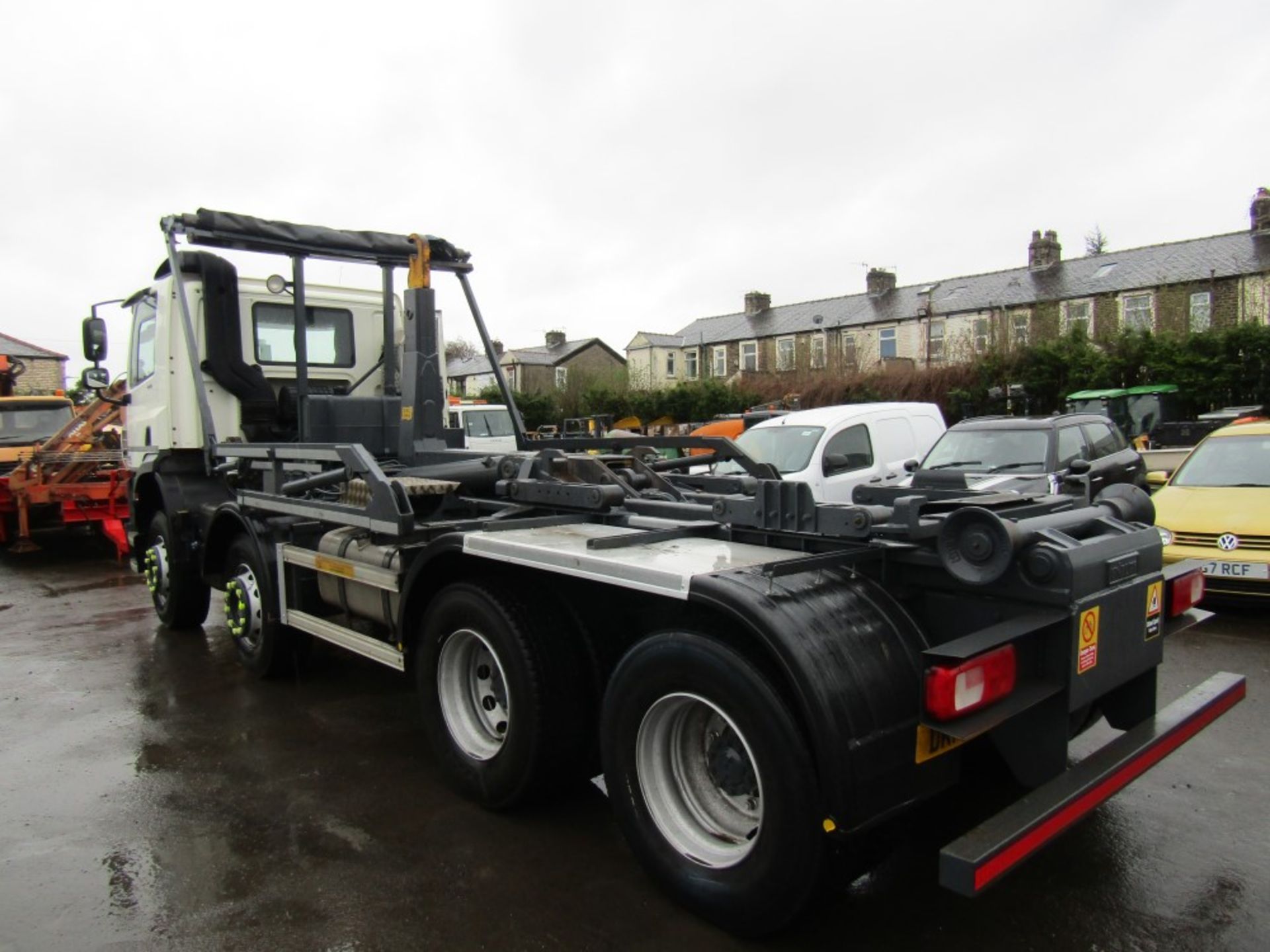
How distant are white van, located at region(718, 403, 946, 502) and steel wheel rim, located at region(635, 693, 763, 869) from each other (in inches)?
228

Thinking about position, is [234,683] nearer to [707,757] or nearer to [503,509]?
[503,509]

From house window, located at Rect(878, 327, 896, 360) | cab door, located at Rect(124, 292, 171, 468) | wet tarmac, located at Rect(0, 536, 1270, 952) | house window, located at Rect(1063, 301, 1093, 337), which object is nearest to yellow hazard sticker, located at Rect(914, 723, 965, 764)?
wet tarmac, located at Rect(0, 536, 1270, 952)

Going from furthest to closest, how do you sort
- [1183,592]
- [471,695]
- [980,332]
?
[980,332] → [471,695] → [1183,592]

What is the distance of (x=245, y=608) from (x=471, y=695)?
8.53 ft

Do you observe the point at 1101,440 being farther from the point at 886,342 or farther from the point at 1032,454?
the point at 886,342

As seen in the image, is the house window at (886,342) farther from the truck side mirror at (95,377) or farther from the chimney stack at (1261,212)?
the truck side mirror at (95,377)

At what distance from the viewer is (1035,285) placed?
3919cm

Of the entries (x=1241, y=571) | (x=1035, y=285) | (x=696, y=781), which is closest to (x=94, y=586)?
(x=696, y=781)

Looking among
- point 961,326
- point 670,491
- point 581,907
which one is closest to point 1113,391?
point 961,326

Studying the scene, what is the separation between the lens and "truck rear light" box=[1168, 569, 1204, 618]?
343cm

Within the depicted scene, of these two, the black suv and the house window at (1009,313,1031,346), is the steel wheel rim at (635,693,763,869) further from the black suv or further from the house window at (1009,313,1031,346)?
the house window at (1009,313,1031,346)

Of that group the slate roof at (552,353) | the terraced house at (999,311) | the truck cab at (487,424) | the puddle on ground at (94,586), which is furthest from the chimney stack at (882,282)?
the puddle on ground at (94,586)

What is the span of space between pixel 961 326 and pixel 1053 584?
39.4 meters

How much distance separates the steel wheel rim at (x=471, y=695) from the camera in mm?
3994
